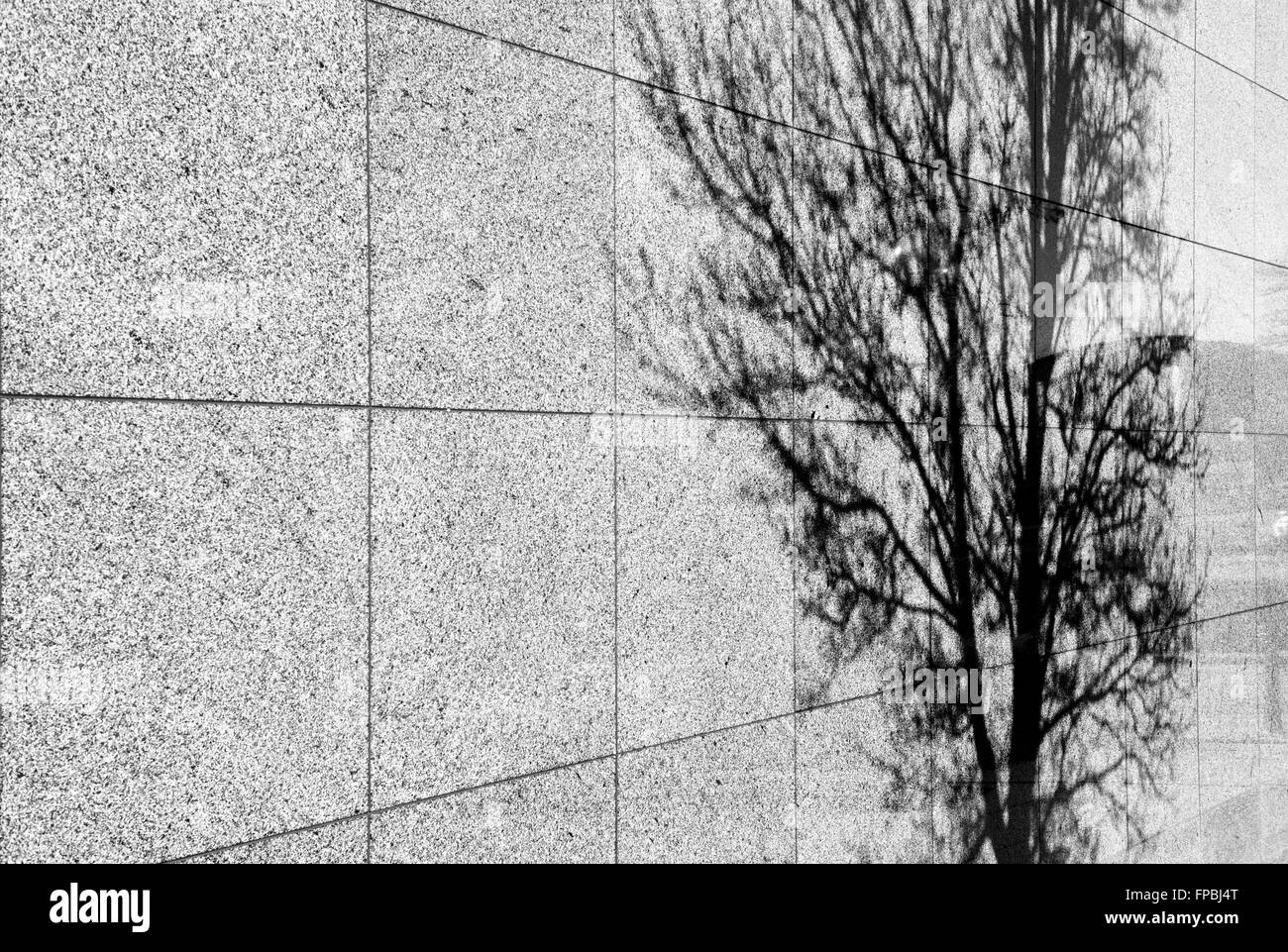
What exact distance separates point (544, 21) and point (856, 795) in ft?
14.0

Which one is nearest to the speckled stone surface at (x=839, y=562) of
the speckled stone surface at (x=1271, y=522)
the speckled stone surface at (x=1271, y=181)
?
the speckled stone surface at (x=1271, y=522)

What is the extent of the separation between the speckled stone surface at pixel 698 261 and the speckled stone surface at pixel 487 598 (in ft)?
2.06

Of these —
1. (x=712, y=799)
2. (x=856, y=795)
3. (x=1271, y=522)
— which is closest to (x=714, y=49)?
(x=712, y=799)

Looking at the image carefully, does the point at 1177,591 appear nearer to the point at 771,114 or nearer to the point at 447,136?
the point at 771,114

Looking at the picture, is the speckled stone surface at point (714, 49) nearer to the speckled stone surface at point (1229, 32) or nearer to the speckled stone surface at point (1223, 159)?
the speckled stone surface at point (1223, 159)

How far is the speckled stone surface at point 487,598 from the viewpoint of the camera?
4.78 m

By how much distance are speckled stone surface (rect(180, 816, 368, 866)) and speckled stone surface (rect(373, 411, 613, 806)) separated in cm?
18

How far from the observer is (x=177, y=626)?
4129 millimetres

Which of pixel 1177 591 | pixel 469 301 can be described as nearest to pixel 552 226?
pixel 469 301

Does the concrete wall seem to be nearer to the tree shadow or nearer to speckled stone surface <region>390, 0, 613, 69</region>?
speckled stone surface <region>390, 0, 613, 69</region>

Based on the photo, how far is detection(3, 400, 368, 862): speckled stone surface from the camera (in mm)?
3818

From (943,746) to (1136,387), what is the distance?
342 cm
